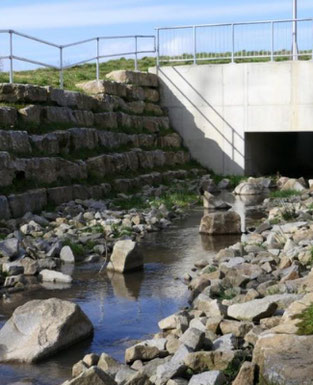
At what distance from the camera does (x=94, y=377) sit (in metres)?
7.14

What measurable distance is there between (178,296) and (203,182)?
15217 millimetres

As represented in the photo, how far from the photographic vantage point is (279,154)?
32.8m

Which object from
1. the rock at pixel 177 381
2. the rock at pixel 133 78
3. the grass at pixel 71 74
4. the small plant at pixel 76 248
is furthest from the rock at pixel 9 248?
the rock at pixel 133 78

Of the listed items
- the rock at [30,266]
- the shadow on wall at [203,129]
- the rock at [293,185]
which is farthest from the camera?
the shadow on wall at [203,129]

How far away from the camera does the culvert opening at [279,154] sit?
29797 mm

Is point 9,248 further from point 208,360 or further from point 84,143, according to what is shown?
point 84,143

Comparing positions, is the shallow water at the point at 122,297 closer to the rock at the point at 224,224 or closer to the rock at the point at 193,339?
the rock at the point at 224,224

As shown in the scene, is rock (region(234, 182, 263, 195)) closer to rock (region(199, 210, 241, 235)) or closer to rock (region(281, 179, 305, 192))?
rock (region(281, 179, 305, 192))

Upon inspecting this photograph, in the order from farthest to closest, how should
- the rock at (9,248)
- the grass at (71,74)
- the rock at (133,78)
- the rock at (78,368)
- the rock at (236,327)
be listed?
the rock at (133,78), the grass at (71,74), the rock at (9,248), the rock at (236,327), the rock at (78,368)

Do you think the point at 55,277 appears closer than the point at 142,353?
No

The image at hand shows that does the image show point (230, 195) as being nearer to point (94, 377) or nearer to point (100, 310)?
point (100, 310)

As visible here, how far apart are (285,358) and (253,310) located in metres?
2.31

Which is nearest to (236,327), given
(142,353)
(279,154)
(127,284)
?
(142,353)

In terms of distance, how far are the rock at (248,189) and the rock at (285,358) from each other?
1865 cm
